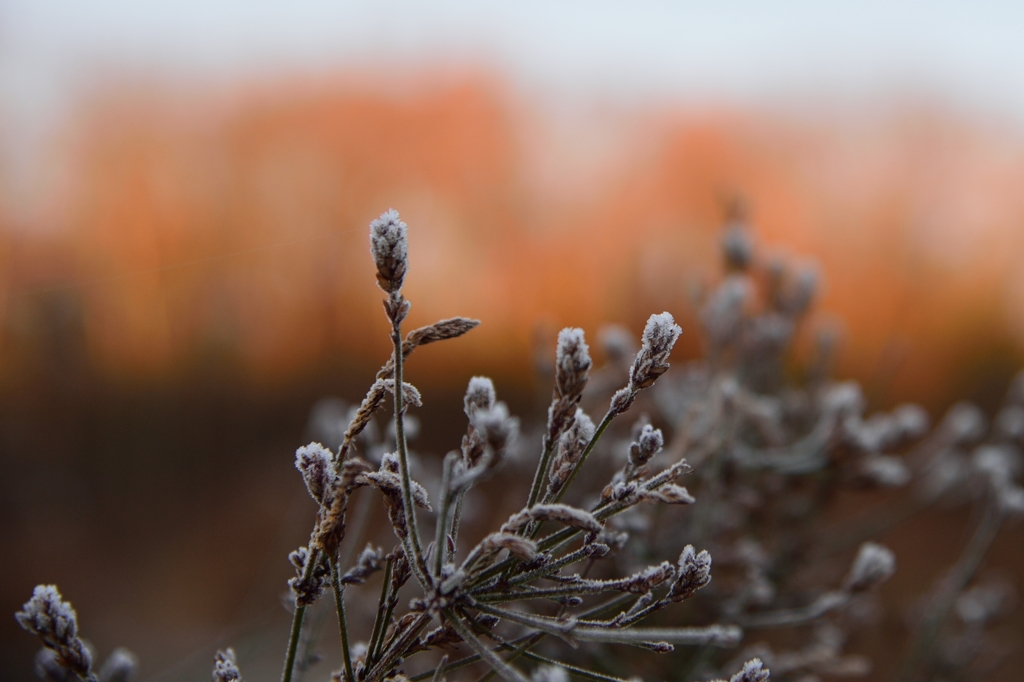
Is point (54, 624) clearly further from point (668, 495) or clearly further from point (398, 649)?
point (668, 495)

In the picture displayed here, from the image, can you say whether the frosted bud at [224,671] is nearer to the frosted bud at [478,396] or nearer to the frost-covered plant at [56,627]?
the frost-covered plant at [56,627]

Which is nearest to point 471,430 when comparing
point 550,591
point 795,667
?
point 550,591

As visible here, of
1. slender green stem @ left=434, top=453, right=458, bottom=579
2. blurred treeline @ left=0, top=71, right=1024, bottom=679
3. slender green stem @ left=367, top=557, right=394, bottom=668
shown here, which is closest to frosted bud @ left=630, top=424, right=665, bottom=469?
slender green stem @ left=434, top=453, right=458, bottom=579

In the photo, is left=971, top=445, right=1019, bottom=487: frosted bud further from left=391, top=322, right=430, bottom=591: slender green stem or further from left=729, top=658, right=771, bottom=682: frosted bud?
left=391, top=322, right=430, bottom=591: slender green stem

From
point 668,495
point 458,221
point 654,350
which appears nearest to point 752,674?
point 668,495

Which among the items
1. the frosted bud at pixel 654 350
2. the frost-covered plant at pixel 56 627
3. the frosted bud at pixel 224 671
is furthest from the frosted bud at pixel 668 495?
the frost-covered plant at pixel 56 627
